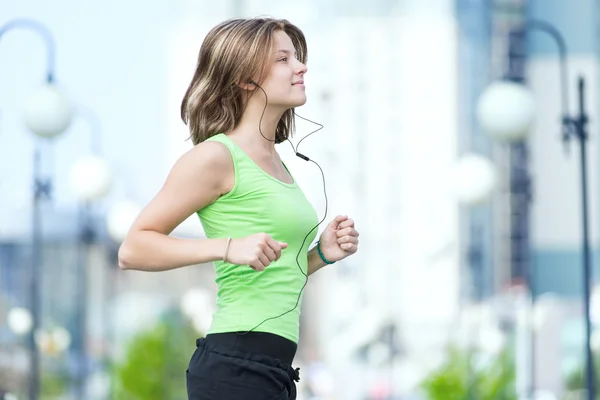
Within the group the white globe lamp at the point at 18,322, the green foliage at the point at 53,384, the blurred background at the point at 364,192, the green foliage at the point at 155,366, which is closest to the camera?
the blurred background at the point at 364,192

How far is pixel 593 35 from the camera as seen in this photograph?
11.7 m

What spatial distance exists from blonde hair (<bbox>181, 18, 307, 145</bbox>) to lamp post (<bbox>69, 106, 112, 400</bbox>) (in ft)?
16.0

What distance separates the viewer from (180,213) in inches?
72.2

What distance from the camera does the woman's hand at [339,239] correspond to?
6.64ft

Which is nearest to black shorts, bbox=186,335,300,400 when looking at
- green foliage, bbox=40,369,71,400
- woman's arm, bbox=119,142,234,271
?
woman's arm, bbox=119,142,234,271

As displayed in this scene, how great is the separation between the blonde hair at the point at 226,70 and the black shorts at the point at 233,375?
0.33 meters

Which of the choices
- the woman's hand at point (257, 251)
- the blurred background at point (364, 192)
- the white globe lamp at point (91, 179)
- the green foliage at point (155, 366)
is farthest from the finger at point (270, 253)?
the green foliage at point (155, 366)

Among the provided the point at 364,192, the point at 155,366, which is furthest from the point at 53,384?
the point at 364,192

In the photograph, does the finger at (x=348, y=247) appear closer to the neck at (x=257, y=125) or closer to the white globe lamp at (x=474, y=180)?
the neck at (x=257, y=125)

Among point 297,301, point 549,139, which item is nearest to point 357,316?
point 549,139

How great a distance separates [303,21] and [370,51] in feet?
10.6

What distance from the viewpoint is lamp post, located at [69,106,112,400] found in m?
8.62

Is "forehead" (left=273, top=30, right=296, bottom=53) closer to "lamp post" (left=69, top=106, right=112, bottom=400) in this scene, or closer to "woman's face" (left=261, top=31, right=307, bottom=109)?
"woman's face" (left=261, top=31, right=307, bottom=109)

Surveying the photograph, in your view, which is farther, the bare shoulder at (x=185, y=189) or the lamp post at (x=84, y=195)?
the lamp post at (x=84, y=195)
